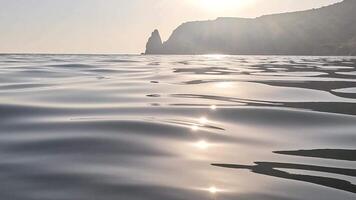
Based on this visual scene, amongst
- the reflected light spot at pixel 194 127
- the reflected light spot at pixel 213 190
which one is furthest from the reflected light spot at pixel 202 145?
the reflected light spot at pixel 213 190

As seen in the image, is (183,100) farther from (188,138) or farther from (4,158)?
(4,158)

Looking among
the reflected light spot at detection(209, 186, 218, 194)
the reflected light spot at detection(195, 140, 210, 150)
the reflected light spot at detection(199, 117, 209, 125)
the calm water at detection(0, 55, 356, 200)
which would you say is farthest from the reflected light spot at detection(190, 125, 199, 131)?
the reflected light spot at detection(209, 186, 218, 194)

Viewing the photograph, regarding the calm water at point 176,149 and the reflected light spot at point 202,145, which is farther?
the reflected light spot at point 202,145

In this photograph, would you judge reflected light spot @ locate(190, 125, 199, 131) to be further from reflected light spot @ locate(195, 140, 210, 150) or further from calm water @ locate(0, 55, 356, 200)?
reflected light spot @ locate(195, 140, 210, 150)

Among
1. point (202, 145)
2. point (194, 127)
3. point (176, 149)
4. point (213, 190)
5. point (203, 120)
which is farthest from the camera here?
point (203, 120)

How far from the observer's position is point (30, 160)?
3.54 m

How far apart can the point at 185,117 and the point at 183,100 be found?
184 centimetres

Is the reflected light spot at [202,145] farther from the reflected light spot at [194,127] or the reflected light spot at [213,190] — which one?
the reflected light spot at [213,190]

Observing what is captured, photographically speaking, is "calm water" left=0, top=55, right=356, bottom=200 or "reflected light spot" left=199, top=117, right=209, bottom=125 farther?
"reflected light spot" left=199, top=117, right=209, bottom=125

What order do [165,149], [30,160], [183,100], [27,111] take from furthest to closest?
1. [183,100]
2. [27,111]
3. [165,149]
4. [30,160]

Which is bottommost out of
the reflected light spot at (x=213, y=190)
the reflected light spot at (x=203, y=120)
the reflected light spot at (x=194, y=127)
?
the reflected light spot at (x=203, y=120)

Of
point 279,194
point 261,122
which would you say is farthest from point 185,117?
point 279,194

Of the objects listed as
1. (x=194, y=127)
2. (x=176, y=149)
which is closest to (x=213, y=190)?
(x=176, y=149)

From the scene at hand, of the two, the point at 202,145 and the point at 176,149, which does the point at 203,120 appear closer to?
the point at 202,145
